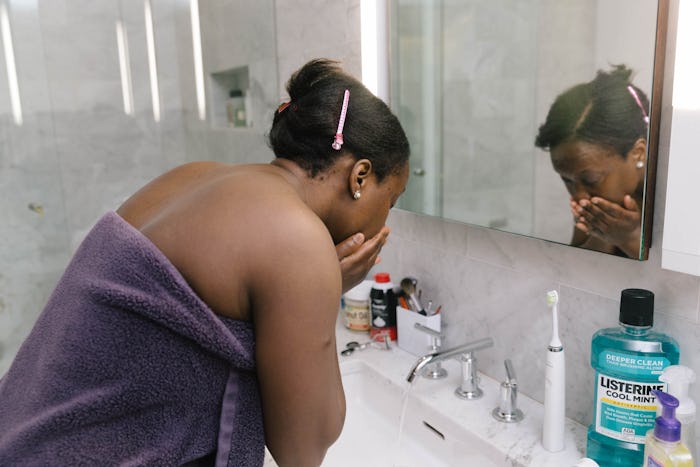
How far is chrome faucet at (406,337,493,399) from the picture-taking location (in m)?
1.05

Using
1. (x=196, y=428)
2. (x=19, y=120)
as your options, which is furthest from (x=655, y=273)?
(x=19, y=120)

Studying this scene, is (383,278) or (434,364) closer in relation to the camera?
(434,364)

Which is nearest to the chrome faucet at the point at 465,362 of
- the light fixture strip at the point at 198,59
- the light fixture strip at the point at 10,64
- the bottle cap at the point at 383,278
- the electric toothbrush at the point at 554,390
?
the electric toothbrush at the point at 554,390

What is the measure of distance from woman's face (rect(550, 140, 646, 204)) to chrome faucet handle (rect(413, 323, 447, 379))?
419 mm

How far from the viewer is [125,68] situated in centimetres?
192

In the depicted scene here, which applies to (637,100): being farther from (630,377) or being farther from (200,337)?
(200,337)

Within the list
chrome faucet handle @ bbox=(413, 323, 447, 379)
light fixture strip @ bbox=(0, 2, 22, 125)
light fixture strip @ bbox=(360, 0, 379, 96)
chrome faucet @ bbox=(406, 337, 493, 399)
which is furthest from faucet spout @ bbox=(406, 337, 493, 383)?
light fixture strip @ bbox=(0, 2, 22, 125)

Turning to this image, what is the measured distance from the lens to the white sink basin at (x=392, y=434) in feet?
3.34

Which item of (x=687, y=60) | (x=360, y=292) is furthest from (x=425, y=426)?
(x=687, y=60)

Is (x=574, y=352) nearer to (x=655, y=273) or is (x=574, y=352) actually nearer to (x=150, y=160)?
(x=655, y=273)

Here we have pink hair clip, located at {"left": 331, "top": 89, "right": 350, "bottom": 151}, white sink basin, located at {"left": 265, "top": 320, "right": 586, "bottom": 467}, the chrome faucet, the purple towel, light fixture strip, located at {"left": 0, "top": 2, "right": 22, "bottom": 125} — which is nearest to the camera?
the purple towel

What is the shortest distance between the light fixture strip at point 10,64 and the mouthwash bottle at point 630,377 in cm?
173

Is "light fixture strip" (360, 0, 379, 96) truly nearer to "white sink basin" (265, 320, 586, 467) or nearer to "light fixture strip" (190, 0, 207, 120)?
"white sink basin" (265, 320, 586, 467)

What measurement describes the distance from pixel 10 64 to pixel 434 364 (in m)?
1.51
